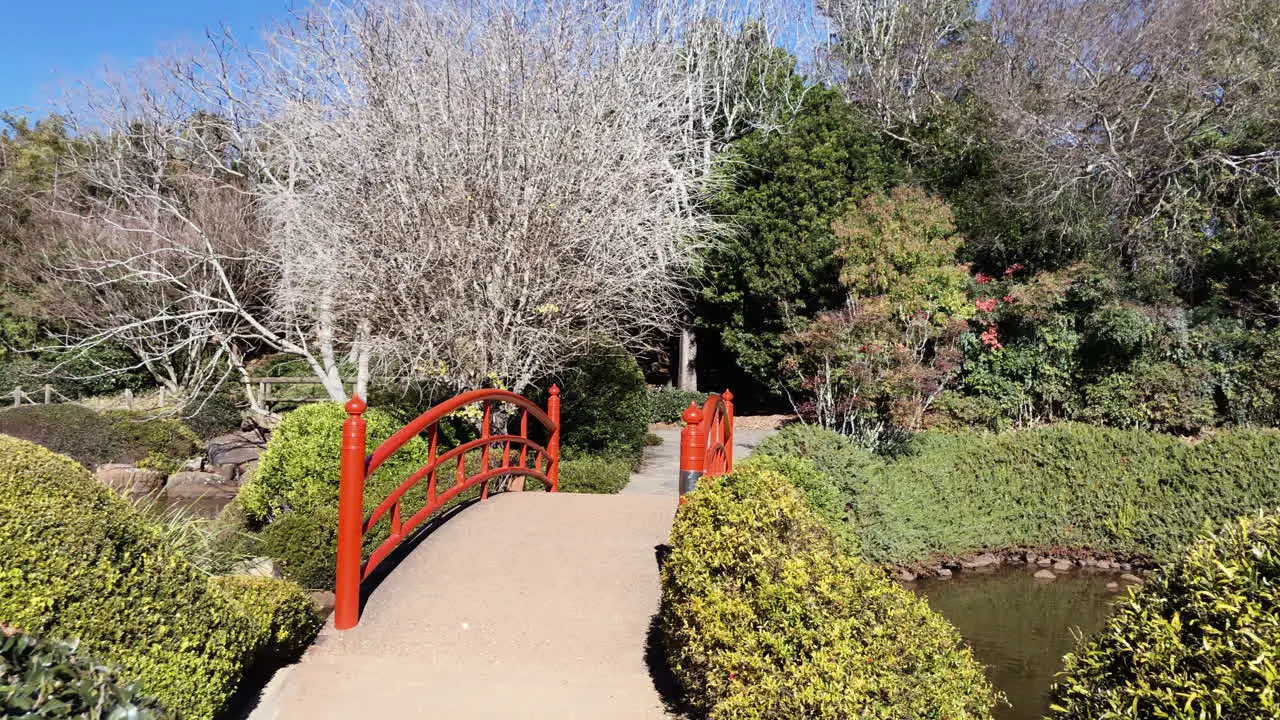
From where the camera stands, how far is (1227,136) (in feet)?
50.3

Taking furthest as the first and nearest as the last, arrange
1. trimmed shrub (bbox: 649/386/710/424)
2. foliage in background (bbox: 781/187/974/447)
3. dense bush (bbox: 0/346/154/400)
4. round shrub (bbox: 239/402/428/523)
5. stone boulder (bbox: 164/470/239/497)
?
trimmed shrub (bbox: 649/386/710/424) < dense bush (bbox: 0/346/154/400) < stone boulder (bbox: 164/470/239/497) < foliage in background (bbox: 781/187/974/447) < round shrub (bbox: 239/402/428/523)

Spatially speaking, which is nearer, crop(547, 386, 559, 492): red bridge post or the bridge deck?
the bridge deck

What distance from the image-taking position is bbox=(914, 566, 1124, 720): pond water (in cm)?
595

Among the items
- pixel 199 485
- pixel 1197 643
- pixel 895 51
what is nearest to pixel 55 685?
pixel 1197 643

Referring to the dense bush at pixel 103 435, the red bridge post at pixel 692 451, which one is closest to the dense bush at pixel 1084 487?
the red bridge post at pixel 692 451

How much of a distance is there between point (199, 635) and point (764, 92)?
18.7 metres

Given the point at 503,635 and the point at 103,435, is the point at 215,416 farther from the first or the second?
the point at 503,635

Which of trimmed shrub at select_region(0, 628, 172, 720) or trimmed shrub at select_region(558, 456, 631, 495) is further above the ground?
trimmed shrub at select_region(0, 628, 172, 720)

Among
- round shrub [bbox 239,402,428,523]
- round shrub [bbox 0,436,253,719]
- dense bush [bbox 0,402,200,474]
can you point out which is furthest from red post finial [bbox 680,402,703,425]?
dense bush [bbox 0,402,200,474]

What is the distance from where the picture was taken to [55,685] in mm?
1967

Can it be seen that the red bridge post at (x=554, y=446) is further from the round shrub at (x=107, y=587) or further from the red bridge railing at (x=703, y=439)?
the round shrub at (x=107, y=587)

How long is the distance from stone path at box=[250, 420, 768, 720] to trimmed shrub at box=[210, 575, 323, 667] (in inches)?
3.8

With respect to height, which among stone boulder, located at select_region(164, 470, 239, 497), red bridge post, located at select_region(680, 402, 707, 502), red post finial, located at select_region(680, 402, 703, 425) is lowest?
stone boulder, located at select_region(164, 470, 239, 497)

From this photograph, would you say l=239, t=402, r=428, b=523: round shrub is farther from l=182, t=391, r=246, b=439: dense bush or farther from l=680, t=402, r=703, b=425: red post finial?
l=182, t=391, r=246, b=439: dense bush
